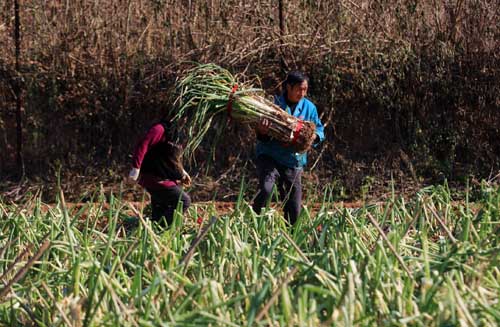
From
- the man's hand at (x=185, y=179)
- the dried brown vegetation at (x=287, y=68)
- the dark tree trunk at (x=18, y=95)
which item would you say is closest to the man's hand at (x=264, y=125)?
the man's hand at (x=185, y=179)

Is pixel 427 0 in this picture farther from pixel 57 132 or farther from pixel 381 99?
pixel 57 132

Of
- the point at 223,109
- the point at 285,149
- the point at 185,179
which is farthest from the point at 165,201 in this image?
the point at 285,149

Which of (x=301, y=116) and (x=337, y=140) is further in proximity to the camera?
A: (x=337, y=140)

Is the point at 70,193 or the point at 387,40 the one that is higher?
the point at 387,40

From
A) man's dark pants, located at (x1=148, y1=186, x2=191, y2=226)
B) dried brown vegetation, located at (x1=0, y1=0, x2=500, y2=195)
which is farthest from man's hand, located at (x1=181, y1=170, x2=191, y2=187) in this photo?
dried brown vegetation, located at (x1=0, y1=0, x2=500, y2=195)

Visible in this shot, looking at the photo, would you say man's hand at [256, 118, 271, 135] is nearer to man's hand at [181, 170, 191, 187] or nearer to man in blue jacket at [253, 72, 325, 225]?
man in blue jacket at [253, 72, 325, 225]

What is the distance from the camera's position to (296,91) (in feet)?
21.3

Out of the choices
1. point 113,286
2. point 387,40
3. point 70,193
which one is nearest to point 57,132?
point 70,193

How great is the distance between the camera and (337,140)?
9.88m

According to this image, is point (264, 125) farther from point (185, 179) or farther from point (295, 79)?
point (185, 179)

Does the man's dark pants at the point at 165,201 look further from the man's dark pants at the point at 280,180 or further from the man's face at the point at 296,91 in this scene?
the man's face at the point at 296,91

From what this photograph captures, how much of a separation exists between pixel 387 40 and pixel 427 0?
66cm

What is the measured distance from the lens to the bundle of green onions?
6199 millimetres

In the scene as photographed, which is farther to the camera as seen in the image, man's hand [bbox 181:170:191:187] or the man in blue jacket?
man's hand [bbox 181:170:191:187]
